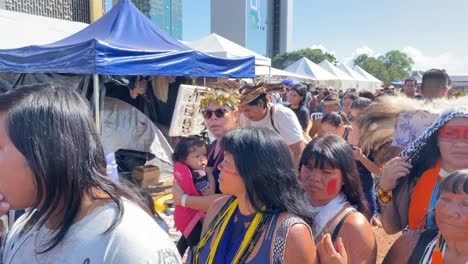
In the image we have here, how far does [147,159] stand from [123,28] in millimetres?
2239

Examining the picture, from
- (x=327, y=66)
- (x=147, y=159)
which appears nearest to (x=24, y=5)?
(x=147, y=159)

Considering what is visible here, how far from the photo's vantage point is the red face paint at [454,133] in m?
1.55

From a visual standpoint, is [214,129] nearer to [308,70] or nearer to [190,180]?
[190,180]

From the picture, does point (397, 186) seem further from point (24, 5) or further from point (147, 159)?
point (24, 5)

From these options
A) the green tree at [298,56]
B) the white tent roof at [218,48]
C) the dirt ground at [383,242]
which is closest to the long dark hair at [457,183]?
the dirt ground at [383,242]

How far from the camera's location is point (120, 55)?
4.67m

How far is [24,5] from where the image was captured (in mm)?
10164

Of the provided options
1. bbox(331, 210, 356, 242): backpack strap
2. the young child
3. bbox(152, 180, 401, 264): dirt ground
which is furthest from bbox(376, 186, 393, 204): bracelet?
bbox(152, 180, 401, 264): dirt ground

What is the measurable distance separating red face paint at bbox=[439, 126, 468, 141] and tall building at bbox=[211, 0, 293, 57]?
3008 inches

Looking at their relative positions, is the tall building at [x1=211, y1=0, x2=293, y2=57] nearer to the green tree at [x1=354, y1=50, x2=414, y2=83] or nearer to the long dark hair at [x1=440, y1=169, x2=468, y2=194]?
the green tree at [x1=354, y1=50, x2=414, y2=83]

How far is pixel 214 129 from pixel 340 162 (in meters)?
1.24

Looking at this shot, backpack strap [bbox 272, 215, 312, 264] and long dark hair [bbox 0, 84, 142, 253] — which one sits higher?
long dark hair [bbox 0, 84, 142, 253]

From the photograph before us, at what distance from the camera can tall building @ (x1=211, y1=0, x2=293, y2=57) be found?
76.8 meters

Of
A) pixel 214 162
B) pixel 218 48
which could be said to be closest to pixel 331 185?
pixel 214 162
